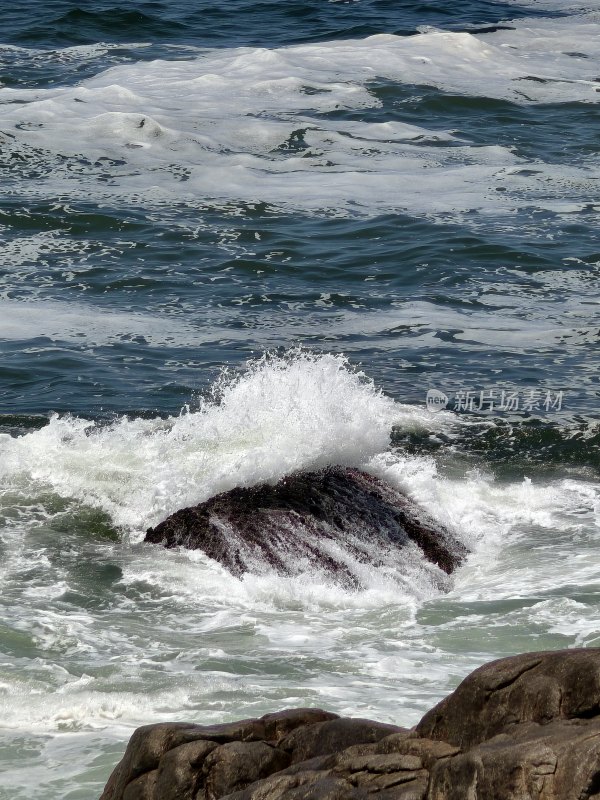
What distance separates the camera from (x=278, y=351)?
12711mm

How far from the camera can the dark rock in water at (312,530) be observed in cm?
798

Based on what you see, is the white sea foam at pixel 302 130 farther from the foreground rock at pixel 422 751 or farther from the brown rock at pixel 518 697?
the brown rock at pixel 518 697

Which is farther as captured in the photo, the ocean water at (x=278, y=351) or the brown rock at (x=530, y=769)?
the ocean water at (x=278, y=351)

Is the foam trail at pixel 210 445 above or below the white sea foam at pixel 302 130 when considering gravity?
below

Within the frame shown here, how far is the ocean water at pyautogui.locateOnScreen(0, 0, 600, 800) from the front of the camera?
6.87m

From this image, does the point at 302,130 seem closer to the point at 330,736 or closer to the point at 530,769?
the point at 330,736

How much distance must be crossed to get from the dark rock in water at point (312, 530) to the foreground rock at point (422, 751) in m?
3.52

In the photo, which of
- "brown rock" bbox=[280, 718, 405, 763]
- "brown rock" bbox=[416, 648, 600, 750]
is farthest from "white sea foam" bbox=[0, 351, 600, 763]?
"brown rock" bbox=[416, 648, 600, 750]

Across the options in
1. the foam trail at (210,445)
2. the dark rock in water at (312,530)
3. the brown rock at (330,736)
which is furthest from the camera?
the foam trail at (210,445)

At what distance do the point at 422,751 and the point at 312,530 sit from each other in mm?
4446

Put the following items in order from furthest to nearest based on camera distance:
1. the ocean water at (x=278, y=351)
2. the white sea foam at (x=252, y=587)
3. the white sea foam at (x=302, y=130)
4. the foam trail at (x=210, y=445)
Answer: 1. the white sea foam at (x=302, y=130)
2. the foam trail at (x=210, y=445)
3. the ocean water at (x=278, y=351)
4. the white sea foam at (x=252, y=587)

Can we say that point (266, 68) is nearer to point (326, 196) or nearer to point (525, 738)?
point (326, 196)

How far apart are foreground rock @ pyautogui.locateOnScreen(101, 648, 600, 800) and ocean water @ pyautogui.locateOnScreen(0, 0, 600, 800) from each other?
1228 millimetres

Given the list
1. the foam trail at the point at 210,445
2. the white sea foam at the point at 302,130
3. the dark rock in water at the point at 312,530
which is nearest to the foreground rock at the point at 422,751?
the dark rock in water at the point at 312,530
